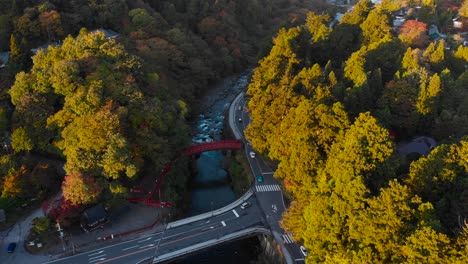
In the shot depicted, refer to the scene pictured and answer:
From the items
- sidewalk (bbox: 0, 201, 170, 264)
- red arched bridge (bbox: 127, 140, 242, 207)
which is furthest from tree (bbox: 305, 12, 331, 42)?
sidewalk (bbox: 0, 201, 170, 264)

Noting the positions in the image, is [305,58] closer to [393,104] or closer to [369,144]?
[393,104]

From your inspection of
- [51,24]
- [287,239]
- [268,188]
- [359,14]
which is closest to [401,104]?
[268,188]

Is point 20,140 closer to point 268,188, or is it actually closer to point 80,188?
point 80,188

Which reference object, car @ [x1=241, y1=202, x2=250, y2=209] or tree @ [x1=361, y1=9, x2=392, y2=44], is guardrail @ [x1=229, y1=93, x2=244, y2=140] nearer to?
car @ [x1=241, y1=202, x2=250, y2=209]

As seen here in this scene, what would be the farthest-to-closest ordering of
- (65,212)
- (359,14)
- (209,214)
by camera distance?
(359,14) → (209,214) → (65,212)

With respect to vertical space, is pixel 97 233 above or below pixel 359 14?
below

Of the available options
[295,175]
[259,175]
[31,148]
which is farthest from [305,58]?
[31,148]
